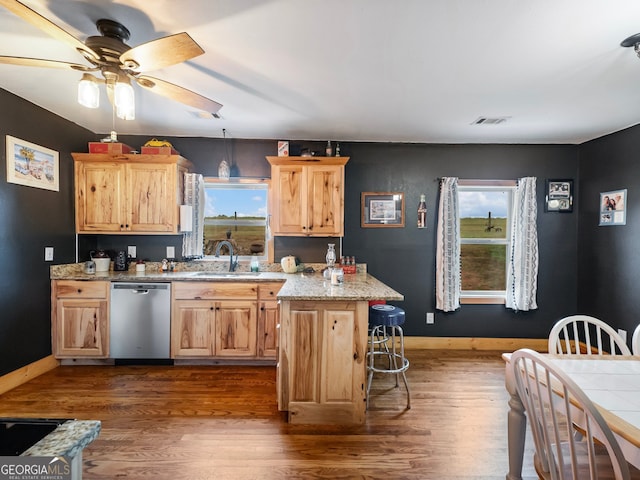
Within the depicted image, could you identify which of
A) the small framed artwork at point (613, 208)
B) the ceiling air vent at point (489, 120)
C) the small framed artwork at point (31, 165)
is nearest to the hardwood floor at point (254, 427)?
the small framed artwork at point (31, 165)

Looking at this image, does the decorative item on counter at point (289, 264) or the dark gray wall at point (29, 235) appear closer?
the dark gray wall at point (29, 235)

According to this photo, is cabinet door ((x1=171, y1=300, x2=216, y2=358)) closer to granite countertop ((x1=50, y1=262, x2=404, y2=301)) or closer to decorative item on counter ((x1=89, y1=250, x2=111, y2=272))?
granite countertop ((x1=50, y1=262, x2=404, y2=301))

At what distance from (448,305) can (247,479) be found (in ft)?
9.15

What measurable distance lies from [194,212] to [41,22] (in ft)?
7.72

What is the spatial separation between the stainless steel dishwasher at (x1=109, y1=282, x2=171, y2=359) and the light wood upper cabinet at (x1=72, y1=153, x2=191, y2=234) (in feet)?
2.18

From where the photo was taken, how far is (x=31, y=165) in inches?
114

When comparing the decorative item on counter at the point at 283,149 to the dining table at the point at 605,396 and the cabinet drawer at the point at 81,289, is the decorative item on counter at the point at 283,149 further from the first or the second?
the dining table at the point at 605,396

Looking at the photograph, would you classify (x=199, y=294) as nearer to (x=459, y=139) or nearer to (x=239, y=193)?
(x=239, y=193)

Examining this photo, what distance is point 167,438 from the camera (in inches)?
81.2

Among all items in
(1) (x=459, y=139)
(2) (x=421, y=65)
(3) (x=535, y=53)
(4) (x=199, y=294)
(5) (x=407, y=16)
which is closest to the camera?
(5) (x=407, y=16)

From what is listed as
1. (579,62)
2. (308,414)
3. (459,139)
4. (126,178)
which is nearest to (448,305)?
(459,139)

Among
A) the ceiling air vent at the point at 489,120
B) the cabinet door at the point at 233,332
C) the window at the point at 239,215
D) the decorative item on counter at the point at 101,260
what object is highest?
the ceiling air vent at the point at 489,120

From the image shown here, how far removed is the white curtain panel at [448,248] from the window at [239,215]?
2060 mm

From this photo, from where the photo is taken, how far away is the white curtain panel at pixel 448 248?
12.0 feet
